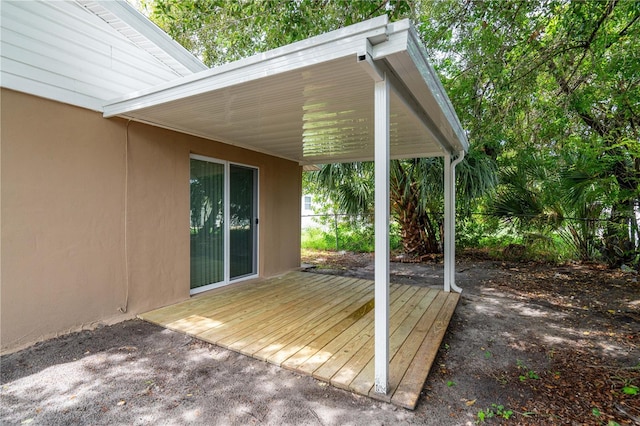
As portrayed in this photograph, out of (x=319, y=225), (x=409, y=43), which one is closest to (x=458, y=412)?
(x=409, y=43)

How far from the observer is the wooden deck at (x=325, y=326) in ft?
7.45

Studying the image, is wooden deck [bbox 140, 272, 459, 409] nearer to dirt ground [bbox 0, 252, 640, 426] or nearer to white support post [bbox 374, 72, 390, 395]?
dirt ground [bbox 0, 252, 640, 426]

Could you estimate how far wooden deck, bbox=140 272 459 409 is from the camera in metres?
2.27

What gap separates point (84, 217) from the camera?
3.01 metres

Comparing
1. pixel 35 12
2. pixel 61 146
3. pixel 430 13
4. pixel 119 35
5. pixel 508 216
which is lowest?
pixel 508 216

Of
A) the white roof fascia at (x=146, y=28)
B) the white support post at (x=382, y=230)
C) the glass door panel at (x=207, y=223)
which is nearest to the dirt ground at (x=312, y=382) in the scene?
the white support post at (x=382, y=230)

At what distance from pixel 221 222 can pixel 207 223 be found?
24 cm

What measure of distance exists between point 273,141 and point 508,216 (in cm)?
554

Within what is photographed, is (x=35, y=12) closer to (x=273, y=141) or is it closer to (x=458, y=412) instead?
(x=273, y=141)

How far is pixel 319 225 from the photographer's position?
12.1m

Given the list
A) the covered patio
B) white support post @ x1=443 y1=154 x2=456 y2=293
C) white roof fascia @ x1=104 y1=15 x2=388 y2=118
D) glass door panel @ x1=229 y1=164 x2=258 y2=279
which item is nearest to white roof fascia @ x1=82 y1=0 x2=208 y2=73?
the covered patio

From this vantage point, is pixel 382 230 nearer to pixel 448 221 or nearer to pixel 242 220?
pixel 448 221

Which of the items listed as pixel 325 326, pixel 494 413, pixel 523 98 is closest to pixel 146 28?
pixel 325 326

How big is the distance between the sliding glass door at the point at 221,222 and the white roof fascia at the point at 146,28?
1.48 m
